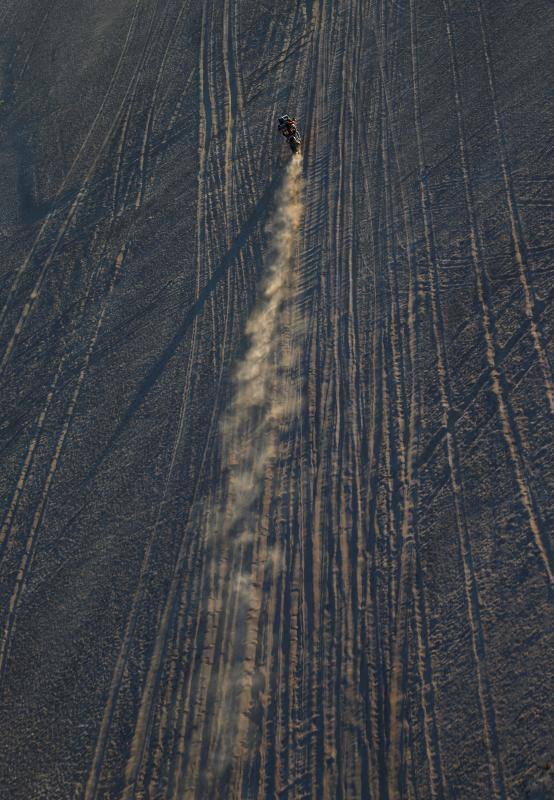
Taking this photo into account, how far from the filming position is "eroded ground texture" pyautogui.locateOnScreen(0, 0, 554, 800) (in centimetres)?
801

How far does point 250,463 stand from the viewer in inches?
391

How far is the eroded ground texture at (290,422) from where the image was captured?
26.3 feet

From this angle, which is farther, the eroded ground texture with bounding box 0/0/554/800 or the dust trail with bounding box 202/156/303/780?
the dust trail with bounding box 202/156/303/780

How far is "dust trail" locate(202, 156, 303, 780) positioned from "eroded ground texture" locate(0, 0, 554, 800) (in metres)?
0.04

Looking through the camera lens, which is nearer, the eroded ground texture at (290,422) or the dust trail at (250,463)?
the eroded ground texture at (290,422)

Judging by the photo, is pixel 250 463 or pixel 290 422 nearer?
pixel 250 463

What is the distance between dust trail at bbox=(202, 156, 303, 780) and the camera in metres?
8.28

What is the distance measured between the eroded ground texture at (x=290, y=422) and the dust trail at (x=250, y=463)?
0.13 ft

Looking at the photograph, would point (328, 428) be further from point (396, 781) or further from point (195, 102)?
point (195, 102)

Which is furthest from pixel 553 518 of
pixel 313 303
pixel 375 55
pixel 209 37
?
pixel 209 37

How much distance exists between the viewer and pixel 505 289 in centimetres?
1059

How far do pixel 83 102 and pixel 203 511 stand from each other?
11.1 m

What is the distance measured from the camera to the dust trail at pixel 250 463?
828 cm

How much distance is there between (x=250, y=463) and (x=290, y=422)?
87cm
